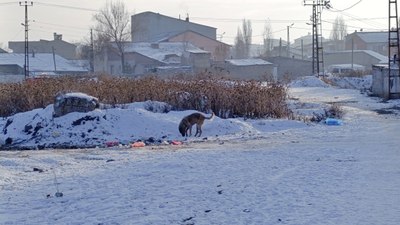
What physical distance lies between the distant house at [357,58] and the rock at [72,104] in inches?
3486

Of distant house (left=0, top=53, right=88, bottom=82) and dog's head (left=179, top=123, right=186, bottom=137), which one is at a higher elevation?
distant house (left=0, top=53, right=88, bottom=82)

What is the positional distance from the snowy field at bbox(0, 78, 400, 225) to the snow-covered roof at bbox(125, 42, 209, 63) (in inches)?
2618

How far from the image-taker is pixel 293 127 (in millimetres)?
22141

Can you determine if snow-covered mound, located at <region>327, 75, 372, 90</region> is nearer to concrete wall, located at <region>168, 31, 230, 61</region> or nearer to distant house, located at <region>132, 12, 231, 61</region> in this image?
concrete wall, located at <region>168, 31, 230, 61</region>

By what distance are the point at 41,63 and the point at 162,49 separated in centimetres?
1709

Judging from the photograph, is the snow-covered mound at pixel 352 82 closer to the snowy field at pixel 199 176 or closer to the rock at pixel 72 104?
the snowy field at pixel 199 176

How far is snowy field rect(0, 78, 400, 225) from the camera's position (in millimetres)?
9062

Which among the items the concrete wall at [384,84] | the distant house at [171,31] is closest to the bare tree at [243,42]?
the distant house at [171,31]

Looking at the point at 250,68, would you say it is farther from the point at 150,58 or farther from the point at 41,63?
the point at 41,63

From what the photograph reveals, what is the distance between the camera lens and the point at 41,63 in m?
87.4

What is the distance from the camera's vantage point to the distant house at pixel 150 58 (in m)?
85.9

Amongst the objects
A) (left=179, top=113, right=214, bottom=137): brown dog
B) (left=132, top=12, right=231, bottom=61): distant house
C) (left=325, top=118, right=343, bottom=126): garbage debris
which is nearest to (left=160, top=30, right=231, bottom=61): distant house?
(left=132, top=12, right=231, bottom=61): distant house

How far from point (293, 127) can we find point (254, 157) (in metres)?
7.63

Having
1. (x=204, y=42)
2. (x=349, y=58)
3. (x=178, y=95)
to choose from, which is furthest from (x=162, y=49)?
(x=178, y=95)
